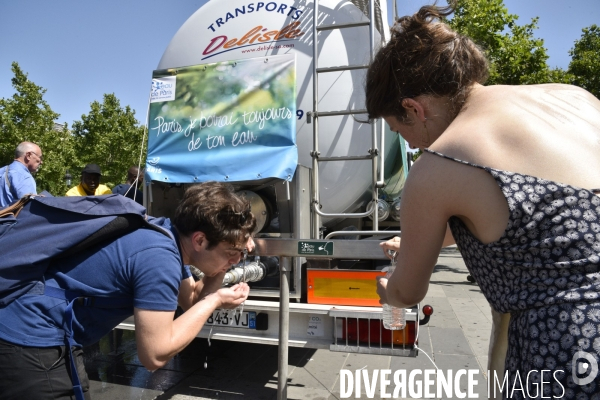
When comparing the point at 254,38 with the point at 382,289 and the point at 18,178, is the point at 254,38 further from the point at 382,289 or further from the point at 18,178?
the point at 18,178

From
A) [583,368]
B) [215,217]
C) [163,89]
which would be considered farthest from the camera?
[163,89]

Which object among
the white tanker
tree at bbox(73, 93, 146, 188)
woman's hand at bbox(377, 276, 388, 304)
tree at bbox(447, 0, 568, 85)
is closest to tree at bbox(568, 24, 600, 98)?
tree at bbox(447, 0, 568, 85)

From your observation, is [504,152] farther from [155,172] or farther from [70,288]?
[155,172]

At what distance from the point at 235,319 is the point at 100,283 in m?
2.11

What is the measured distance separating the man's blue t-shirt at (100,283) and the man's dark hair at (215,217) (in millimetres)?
218

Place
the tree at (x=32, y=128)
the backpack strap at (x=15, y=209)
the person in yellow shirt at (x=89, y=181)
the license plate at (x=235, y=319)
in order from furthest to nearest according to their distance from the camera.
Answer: the tree at (x=32, y=128) < the person in yellow shirt at (x=89, y=181) < the license plate at (x=235, y=319) < the backpack strap at (x=15, y=209)

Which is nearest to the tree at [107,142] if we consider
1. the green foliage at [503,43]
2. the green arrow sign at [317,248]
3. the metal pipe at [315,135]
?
the green foliage at [503,43]

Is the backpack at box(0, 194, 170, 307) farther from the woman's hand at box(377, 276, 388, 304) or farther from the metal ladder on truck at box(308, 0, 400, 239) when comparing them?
the metal ladder on truck at box(308, 0, 400, 239)

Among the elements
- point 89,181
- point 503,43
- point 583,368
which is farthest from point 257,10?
point 503,43

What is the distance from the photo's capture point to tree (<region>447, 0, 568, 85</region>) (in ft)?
42.6

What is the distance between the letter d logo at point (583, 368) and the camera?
1.06 m

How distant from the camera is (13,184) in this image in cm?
500

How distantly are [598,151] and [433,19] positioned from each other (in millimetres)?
615

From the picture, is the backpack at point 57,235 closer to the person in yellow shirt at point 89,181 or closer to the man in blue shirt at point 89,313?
the man in blue shirt at point 89,313
